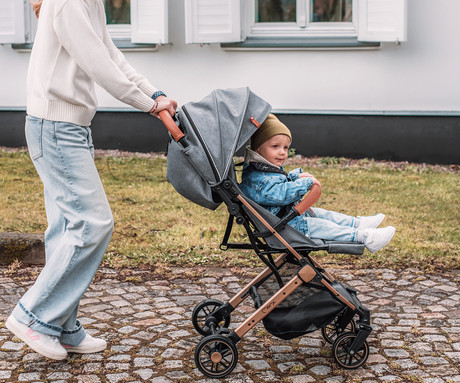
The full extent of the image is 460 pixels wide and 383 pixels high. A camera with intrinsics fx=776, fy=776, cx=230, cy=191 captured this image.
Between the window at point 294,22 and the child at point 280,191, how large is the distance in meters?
5.78

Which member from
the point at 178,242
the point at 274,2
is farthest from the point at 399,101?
the point at 178,242

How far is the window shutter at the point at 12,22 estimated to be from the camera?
1039 cm

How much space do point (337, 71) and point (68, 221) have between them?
6.64 metres

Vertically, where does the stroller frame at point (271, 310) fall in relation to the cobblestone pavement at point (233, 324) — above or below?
above

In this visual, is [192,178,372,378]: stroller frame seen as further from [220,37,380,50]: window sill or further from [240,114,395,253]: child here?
[220,37,380,50]: window sill

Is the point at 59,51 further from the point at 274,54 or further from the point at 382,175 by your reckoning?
the point at 274,54

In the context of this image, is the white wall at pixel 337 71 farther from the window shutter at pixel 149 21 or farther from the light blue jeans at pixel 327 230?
the light blue jeans at pixel 327 230

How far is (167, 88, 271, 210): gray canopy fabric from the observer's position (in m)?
3.66

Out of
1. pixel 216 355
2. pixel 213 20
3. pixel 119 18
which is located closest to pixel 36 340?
pixel 216 355

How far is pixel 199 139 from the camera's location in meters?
3.70

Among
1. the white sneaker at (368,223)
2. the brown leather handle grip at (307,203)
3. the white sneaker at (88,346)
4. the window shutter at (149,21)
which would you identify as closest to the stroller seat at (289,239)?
the brown leather handle grip at (307,203)

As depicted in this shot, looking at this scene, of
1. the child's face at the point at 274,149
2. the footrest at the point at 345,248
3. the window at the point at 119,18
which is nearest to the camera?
the footrest at the point at 345,248

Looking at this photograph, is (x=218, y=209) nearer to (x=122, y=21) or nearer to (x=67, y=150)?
(x=67, y=150)

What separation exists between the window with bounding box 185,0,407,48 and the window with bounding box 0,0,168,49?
43cm
